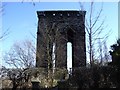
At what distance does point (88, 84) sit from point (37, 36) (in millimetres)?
16370

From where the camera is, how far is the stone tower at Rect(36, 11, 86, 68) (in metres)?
30.9

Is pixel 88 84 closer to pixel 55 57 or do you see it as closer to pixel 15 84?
pixel 15 84

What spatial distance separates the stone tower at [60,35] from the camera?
30.9 metres

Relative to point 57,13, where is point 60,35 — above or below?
below

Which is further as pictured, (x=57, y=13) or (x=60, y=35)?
(x=57, y=13)

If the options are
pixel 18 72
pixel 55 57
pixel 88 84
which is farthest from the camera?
pixel 55 57

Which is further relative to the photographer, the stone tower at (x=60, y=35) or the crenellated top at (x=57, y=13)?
the crenellated top at (x=57, y=13)

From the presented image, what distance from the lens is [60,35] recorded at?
3312 centimetres

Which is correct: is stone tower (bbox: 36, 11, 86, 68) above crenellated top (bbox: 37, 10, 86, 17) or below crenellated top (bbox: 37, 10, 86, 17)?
below

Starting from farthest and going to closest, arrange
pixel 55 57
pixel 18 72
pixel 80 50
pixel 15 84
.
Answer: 1. pixel 80 50
2. pixel 55 57
3. pixel 18 72
4. pixel 15 84

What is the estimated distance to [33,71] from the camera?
2481 cm

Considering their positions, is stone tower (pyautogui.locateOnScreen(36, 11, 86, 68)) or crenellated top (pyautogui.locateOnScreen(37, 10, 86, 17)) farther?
crenellated top (pyautogui.locateOnScreen(37, 10, 86, 17))

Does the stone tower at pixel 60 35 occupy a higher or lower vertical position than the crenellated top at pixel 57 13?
lower

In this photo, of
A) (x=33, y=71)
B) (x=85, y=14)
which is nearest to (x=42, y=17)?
(x=33, y=71)
